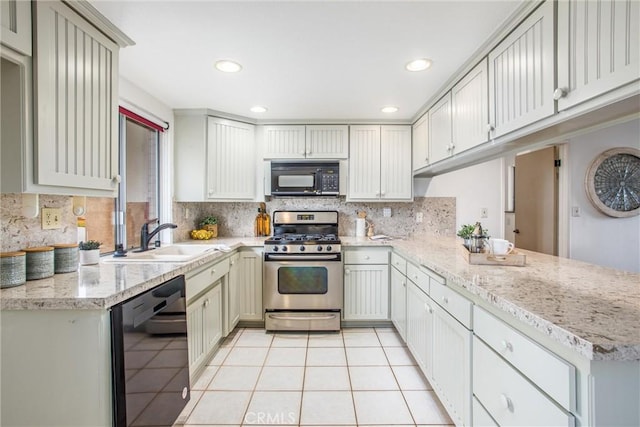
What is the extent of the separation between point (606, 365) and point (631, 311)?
0.33 metres

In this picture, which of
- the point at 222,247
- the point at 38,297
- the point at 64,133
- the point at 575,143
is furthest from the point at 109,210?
the point at 575,143

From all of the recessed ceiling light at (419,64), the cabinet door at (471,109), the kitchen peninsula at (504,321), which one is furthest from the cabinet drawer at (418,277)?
the recessed ceiling light at (419,64)

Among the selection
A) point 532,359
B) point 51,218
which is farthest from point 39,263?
point 532,359

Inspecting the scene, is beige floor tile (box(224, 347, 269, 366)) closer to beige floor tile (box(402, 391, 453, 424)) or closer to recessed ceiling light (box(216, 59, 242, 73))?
beige floor tile (box(402, 391, 453, 424))

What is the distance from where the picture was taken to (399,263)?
2.56 m

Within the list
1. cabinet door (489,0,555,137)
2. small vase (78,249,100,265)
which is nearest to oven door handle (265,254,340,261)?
small vase (78,249,100,265)

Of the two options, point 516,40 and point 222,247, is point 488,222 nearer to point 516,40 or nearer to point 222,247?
point 516,40

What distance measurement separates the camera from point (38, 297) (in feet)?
3.44

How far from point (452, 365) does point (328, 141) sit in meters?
2.44

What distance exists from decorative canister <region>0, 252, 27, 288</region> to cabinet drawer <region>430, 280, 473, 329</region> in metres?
2.00

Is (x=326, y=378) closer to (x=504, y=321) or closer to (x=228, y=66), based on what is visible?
(x=504, y=321)

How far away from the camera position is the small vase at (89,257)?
5.37ft

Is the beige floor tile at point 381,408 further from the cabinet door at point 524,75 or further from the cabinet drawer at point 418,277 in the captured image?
the cabinet door at point 524,75

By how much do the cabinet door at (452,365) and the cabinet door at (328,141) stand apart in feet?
6.57
